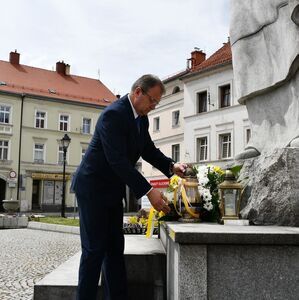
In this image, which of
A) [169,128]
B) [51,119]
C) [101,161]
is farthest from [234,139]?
[101,161]

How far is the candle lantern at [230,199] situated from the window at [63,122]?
3962 cm

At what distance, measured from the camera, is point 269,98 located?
13.9 ft

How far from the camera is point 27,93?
3981cm

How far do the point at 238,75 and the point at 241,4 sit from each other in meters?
0.71

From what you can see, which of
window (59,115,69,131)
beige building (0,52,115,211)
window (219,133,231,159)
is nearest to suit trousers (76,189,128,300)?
window (219,133,231,159)

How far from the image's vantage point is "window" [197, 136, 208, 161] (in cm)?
2892

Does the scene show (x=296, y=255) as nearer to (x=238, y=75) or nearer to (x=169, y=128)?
(x=238, y=75)

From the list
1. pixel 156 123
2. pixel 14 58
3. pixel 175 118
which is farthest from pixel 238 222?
pixel 14 58

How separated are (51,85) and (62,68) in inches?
165

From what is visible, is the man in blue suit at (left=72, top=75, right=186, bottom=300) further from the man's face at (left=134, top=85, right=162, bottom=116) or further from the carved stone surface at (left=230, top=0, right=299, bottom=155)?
the carved stone surface at (left=230, top=0, right=299, bottom=155)

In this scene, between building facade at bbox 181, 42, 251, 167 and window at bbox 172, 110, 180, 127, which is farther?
window at bbox 172, 110, 180, 127

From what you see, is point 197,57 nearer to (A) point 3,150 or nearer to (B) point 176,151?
(B) point 176,151

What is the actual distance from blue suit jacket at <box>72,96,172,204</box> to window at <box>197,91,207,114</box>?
26960 mm


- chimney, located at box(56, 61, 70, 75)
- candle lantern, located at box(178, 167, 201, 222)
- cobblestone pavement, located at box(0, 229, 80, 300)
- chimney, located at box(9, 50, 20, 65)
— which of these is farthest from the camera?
chimney, located at box(56, 61, 70, 75)
